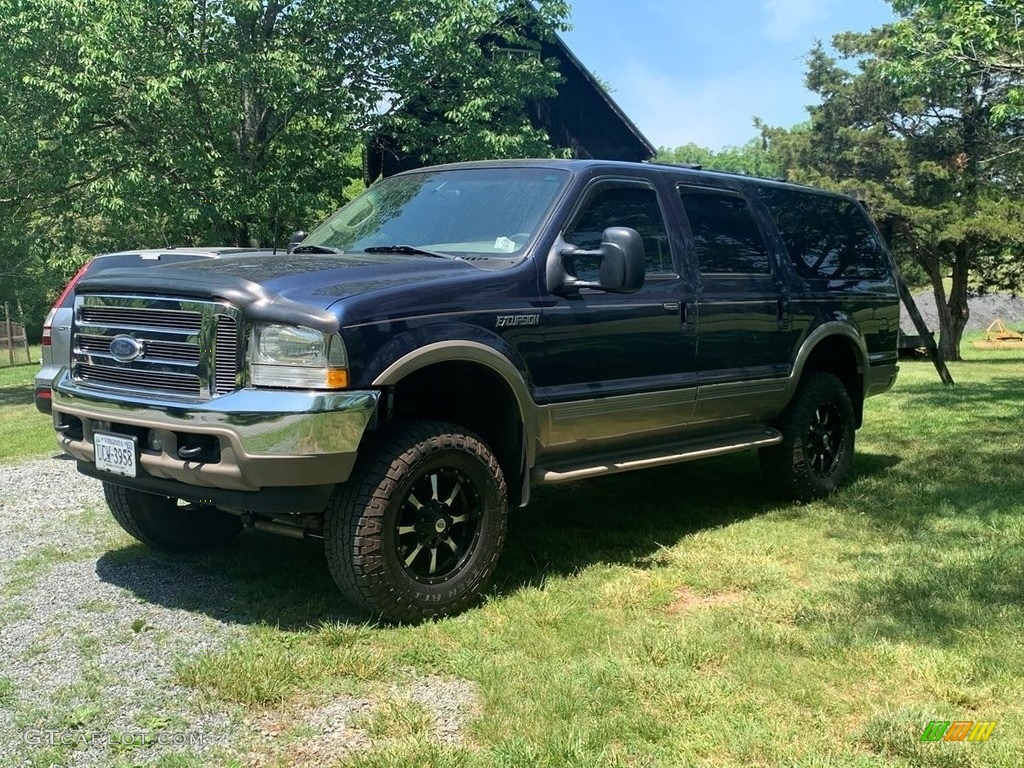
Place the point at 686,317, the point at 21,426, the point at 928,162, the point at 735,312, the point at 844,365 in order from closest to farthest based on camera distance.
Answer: the point at 686,317 → the point at 735,312 → the point at 844,365 → the point at 21,426 → the point at 928,162

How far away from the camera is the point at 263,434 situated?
3.90m

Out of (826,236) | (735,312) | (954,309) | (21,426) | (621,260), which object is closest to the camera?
(621,260)

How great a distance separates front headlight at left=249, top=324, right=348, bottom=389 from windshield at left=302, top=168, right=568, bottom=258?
120cm

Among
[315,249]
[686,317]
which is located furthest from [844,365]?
[315,249]

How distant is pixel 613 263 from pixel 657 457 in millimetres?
1271

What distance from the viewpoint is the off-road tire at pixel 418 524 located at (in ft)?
13.6

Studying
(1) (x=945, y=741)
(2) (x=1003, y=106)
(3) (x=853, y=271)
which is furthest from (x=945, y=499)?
(2) (x=1003, y=106)

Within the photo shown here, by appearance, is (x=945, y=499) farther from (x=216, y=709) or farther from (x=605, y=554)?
(x=216, y=709)

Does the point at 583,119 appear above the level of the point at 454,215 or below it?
above

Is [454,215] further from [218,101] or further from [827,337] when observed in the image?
[218,101]

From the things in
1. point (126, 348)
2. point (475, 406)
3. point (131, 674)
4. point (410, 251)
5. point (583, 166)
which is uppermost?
point (583, 166)

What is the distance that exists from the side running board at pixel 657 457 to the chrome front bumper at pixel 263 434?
1.22 m

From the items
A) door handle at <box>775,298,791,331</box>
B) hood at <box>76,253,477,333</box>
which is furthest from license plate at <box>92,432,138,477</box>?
door handle at <box>775,298,791,331</box>

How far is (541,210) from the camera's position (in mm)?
5066
